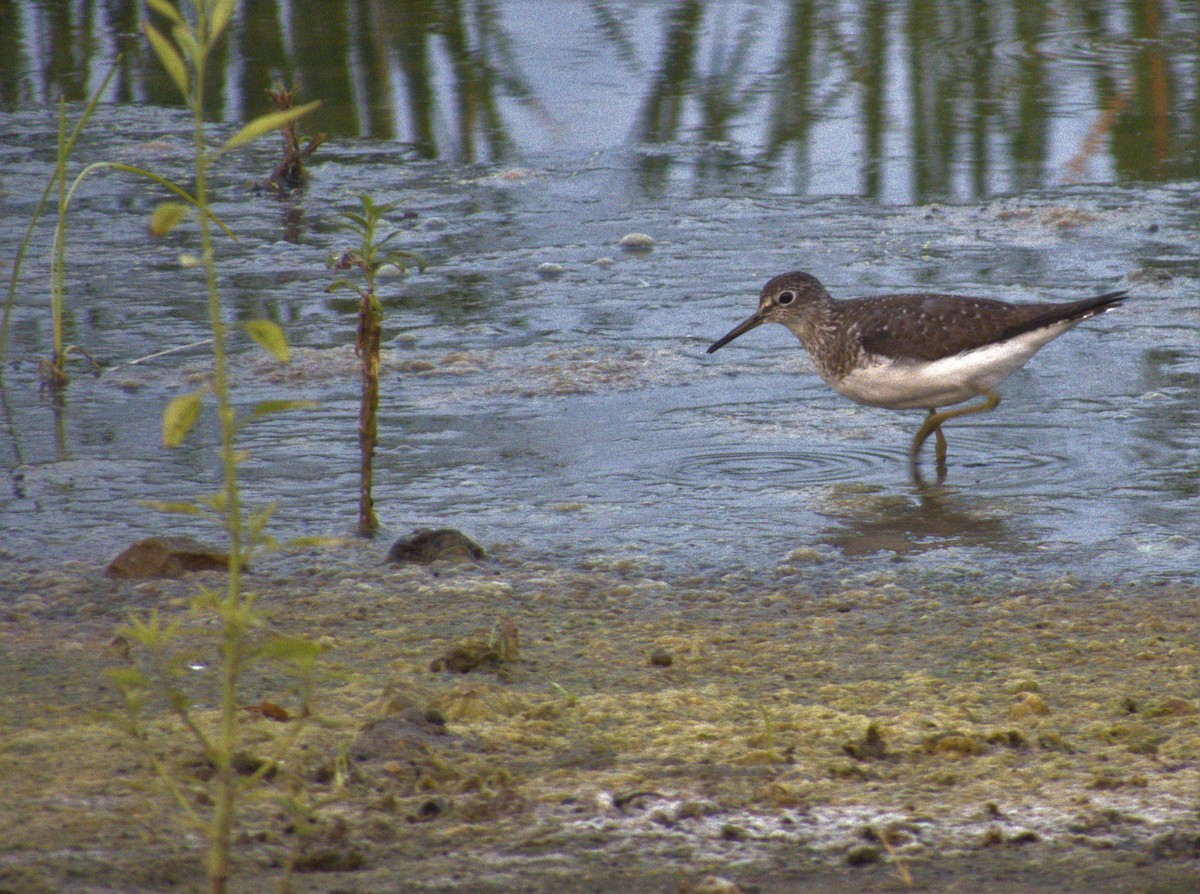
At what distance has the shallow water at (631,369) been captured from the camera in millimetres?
5023

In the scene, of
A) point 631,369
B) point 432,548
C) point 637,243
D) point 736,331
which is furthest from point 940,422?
point 637,243

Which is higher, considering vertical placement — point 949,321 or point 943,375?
point 949,321

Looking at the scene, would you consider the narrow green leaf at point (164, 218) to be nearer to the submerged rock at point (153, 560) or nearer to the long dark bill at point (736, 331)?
the submerged rock at point (153, 560)

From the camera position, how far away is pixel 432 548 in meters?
4.54

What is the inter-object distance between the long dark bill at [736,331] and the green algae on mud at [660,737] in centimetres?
228

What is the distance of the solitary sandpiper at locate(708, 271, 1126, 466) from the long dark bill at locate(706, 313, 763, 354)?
0.44 metres

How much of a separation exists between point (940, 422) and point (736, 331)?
114cm

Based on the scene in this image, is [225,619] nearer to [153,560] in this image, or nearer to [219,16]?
[219,16]

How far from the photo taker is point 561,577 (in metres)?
4.49

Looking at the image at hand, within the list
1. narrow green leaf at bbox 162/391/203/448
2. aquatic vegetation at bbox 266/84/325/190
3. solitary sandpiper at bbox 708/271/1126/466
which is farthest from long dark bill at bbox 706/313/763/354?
narrow green leaf at bbox 162/391/203/448

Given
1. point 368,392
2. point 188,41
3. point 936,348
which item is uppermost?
point 188,41

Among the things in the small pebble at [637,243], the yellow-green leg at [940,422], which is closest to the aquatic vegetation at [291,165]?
the small pebble at [637,243]

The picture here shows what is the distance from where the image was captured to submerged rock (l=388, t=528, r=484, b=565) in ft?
14.8

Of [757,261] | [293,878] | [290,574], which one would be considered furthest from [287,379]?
[293,878]
